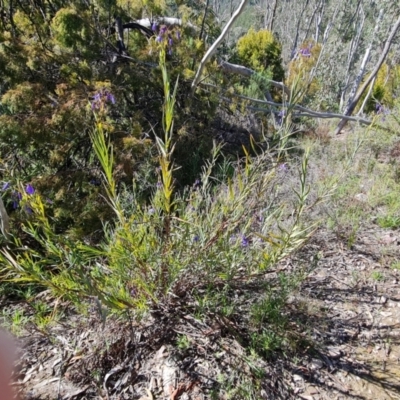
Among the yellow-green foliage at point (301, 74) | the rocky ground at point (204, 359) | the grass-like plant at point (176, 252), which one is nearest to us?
the yellow-green foliage at point (301, 74)

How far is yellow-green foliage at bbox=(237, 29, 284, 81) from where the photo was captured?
726 centimetres

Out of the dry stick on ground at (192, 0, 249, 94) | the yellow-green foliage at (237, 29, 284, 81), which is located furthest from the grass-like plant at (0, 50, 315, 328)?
the yellow-green foliage at (237, 29, 284, 81)

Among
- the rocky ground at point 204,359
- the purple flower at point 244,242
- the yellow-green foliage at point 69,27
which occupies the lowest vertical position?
the rocky ground at point 204,359

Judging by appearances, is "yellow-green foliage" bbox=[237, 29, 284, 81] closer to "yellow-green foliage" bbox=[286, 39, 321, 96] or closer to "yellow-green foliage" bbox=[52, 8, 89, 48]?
"yellow-green foliage" bbox=[286, 39, 321, 96]

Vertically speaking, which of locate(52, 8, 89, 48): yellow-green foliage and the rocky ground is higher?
locate(52, 8, 89, 48): yellow-green foliage

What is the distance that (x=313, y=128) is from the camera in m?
5.74

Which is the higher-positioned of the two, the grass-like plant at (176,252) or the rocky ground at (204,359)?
the grass-like plant at (176,252)

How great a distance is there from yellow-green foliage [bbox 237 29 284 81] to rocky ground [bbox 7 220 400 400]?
6423 mm

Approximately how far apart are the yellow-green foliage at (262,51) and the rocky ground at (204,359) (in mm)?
6423

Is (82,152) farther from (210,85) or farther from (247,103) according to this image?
(247,103)

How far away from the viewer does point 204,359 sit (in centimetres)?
163

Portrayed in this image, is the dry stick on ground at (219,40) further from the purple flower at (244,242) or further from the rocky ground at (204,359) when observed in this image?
the rocky ground at (204,359)

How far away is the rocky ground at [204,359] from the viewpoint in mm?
1521

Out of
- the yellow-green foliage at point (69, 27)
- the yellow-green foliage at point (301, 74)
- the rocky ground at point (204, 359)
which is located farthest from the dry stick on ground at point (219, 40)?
the rocky ground at point (204, 359)
